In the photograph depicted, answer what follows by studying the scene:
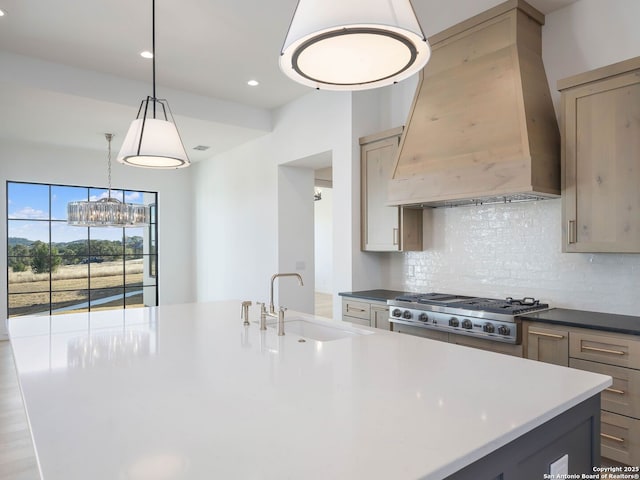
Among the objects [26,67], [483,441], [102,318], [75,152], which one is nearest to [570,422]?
[483,441]

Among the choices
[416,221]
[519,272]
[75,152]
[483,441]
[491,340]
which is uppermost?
[75,152]

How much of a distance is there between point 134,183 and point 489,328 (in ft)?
21.1

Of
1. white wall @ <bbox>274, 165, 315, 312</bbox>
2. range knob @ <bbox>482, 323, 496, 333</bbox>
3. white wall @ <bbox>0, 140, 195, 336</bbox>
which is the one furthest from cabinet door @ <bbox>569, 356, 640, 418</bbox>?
white wall @ <bbox>0, 140, 195, 336</bbox>

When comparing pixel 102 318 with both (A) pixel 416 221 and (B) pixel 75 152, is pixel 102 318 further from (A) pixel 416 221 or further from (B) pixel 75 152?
(B) pixel 75 152

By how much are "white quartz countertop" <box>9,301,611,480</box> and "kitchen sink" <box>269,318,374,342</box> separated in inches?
13.3

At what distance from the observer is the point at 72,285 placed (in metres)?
6.94

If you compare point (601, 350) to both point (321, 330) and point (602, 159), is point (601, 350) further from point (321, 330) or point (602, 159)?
point (321, 330)

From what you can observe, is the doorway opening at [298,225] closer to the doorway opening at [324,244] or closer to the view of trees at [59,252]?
the view of trees at [59,252]

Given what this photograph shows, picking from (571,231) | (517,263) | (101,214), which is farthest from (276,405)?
(101,214)

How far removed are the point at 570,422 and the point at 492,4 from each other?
10.1ft

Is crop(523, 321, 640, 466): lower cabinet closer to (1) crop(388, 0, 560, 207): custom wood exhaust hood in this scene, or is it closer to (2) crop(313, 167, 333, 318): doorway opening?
(1) crop(388, 0, 560, 207): custom wood exhaust hood

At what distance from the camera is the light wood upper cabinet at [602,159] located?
2.58 m

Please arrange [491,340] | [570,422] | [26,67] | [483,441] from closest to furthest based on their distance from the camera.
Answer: [483,441], [570,422], [491,340], [26,67]

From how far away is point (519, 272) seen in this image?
350 cm
